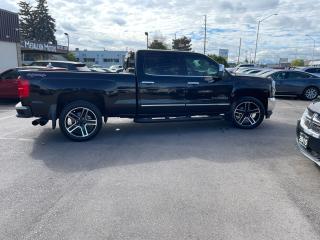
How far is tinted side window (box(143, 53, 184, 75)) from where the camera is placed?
23.7 feet

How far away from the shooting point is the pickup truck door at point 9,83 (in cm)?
1220

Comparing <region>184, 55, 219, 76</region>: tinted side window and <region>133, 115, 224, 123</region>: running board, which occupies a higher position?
<region>184, 55, 219, 76</region>: tinted side window

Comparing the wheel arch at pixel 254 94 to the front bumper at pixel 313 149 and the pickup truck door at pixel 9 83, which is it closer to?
the front bumper at pixel 313 149

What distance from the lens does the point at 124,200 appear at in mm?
3949

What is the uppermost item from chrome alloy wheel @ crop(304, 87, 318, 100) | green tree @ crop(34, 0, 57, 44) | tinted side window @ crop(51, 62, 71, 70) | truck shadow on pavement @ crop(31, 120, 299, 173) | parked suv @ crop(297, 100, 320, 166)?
green tree @ crop(34, 0, 57, 44)

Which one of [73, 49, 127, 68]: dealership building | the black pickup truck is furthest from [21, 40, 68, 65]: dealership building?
the black pickup truck

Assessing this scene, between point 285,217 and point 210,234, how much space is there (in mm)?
969

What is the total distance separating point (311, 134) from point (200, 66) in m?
3.51

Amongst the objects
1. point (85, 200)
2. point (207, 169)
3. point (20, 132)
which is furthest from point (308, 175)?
point (20, 132)

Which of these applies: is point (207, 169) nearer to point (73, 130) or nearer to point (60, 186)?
point (60, 186)

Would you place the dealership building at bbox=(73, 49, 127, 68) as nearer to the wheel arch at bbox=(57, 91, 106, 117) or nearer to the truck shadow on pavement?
the truck shadow on pavement

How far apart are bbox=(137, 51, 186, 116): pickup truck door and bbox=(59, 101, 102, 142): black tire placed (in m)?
1.04

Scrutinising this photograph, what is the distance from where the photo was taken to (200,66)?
7.55 m

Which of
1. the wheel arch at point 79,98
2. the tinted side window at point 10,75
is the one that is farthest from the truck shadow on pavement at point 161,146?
the tinted side window at point 10,75
